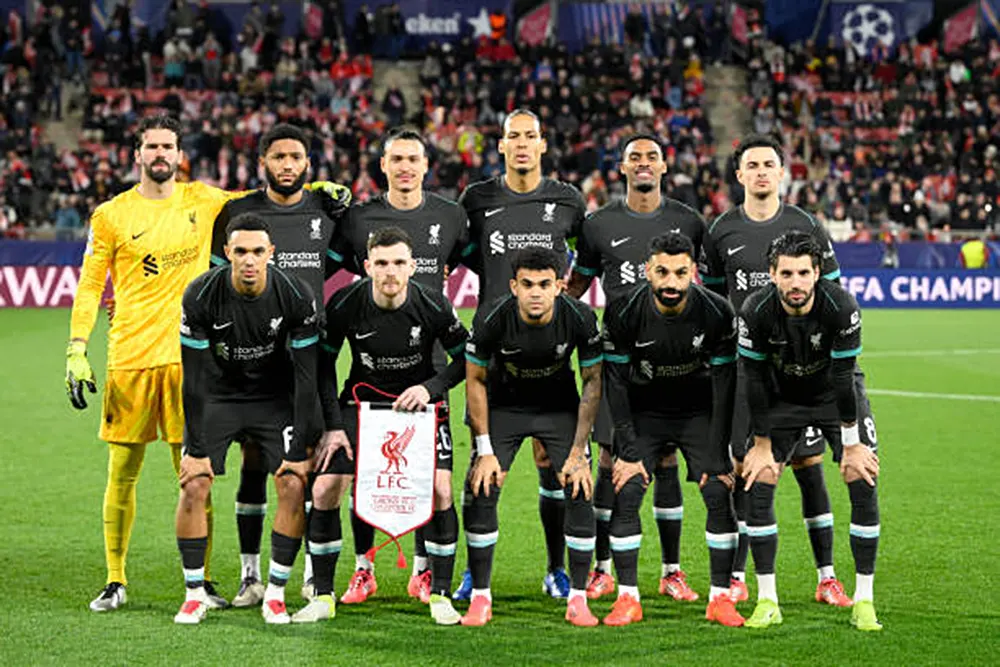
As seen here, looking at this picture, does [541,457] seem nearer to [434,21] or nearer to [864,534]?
[864,534]

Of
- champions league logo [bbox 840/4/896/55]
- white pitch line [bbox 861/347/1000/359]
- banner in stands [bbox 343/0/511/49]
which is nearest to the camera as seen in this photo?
white pitch line [bbox 861/347/1000/359]

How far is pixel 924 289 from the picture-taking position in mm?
27609

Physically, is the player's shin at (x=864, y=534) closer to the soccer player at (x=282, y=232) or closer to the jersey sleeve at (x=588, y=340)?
the jersey sleeve at (x=588, y=340)

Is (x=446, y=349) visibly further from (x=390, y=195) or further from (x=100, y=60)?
(x=100, y=60)

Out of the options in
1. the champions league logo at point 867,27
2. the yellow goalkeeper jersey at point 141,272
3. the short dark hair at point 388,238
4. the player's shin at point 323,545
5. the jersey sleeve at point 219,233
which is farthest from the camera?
the champions league logo at point 867,27

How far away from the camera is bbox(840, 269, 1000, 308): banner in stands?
27375 mm

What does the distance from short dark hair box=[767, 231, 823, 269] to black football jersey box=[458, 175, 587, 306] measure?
1.52 meters

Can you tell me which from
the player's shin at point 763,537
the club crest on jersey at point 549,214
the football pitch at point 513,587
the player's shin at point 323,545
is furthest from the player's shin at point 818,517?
the player's shin at point 323,545

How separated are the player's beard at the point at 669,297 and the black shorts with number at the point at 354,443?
118 centimetres

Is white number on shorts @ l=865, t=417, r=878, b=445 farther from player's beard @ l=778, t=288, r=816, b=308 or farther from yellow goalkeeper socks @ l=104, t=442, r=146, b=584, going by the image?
yellow goalkeeper socks @ l=104, t=442, r=146, b=584

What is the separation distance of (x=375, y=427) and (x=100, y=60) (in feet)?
99.3

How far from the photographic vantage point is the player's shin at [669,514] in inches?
304

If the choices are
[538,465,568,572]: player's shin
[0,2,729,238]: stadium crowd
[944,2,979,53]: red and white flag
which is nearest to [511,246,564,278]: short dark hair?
[538,465,568,572]: player's shin

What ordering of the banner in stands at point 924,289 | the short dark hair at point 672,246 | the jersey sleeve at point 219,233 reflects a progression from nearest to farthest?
the short dark hair at point 672,246 → the jersey sleeve at point 219,233 → the banner in stands at point 924,289
